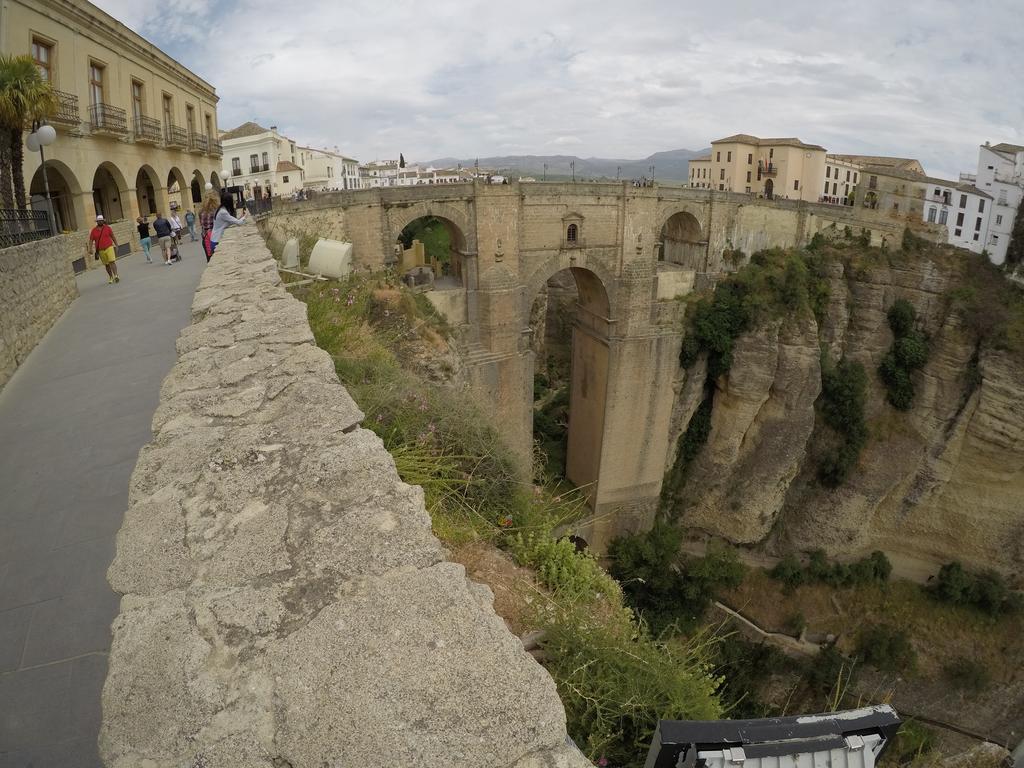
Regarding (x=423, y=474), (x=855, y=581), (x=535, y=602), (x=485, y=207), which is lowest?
(x=855, y=581)

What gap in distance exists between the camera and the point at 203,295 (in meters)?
4.77

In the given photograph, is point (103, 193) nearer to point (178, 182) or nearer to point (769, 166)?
point (178, 182)

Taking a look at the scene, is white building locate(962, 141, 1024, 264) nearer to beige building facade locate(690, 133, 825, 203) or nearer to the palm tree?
beige building facade locate(690, 133, 825, 203)

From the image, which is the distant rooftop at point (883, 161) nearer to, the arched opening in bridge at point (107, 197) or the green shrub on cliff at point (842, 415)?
the green shrub on cliff at point (842, 415)

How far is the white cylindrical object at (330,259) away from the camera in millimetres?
6887

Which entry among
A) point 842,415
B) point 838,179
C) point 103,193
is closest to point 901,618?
point 842,415

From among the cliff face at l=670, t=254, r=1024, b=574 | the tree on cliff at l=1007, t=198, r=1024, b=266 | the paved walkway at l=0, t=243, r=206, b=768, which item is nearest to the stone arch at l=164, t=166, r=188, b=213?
the paved walkway at l=0, t=243, r=206, b=768

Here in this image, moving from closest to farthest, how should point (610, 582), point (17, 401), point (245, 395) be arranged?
point (245, 395) → point (610, 582) → point (17, 401)

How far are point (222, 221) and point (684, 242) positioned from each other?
14.0m

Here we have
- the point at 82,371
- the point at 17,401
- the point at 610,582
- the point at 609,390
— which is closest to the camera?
the point at 610,582

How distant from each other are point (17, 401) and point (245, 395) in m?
3.10

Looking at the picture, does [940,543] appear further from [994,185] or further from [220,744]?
[220,744]

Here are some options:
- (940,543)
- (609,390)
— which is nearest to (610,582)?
(609,390)

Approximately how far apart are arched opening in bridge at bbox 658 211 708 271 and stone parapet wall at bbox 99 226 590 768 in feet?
57.9
